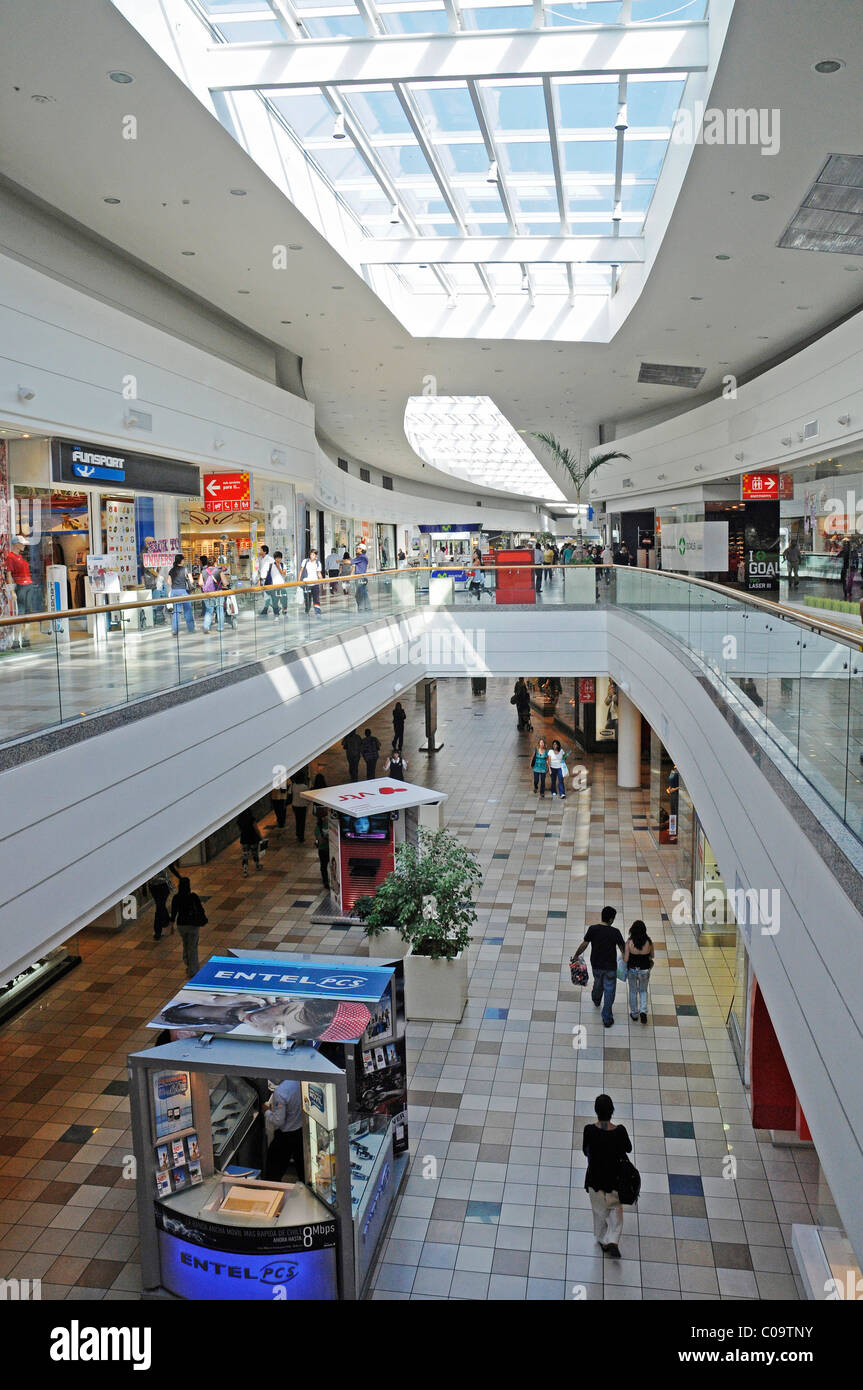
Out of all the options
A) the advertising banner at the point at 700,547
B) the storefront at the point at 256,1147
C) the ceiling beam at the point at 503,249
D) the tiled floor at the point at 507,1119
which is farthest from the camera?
the advertising banner at the point at 700,547

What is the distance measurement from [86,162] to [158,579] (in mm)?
7066

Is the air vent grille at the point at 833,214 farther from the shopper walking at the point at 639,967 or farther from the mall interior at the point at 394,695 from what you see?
the shopper walking at the point at 639,967

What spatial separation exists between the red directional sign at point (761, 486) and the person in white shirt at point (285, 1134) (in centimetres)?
1693

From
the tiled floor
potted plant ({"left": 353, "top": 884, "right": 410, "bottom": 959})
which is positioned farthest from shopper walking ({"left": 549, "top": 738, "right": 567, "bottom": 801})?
potted plant ({"left": 353, "top": 884, "right": 410, "bottom": 959})

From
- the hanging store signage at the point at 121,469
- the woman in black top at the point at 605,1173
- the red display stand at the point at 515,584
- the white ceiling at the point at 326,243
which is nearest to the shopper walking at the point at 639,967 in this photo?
the woman in black top at the point at 605,1173

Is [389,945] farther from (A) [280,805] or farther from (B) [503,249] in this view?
(B) [503,249]

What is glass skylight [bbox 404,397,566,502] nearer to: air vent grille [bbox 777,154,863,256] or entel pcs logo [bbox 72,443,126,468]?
entel pcs logo [bbox 72,443,126,468]

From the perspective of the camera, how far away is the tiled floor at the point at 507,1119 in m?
7.47

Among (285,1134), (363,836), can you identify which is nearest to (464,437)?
(363,836)

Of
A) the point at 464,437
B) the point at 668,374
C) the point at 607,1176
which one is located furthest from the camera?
the point at 464,437

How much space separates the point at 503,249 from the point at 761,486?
7.96 metres

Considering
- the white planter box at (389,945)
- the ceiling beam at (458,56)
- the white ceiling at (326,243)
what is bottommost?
the white planter box at (389,945)

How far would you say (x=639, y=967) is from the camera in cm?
1119

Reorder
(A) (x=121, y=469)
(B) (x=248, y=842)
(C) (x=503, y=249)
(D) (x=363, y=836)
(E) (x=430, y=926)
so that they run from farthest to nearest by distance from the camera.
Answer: (B) (x=248, y=842)
(C) (x=503, y=249)
(D) (x=363, y=836)
(A) (x=121, y=469)
(E) (x=430, y=926)
